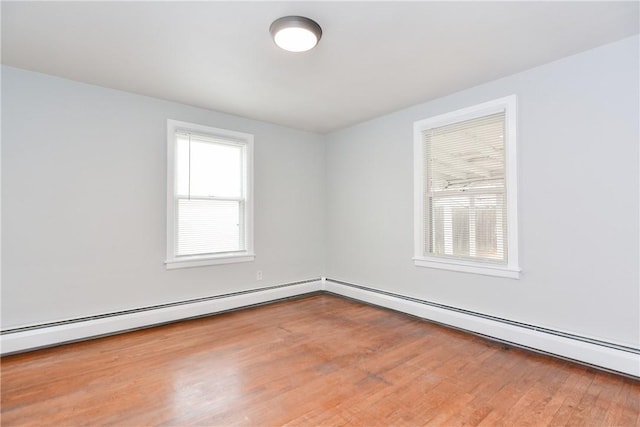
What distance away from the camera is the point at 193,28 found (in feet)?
7.52

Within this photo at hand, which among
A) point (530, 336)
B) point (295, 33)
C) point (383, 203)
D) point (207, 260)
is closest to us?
point (295, 33)

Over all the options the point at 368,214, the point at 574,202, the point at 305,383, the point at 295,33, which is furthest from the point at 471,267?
the point at 295,33

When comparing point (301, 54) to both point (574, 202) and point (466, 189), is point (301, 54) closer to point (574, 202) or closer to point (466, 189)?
point (466, 189)

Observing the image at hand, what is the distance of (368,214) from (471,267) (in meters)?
1.60

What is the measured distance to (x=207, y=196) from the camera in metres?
4.02

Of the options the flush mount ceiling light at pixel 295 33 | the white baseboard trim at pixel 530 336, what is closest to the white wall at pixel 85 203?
the flush mount ceiling light at pixel 295 33

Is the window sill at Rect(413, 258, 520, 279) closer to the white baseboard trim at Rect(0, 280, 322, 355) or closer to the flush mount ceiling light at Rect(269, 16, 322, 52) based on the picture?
the white baseboard trim at Rect(0, 280, 322, 355)

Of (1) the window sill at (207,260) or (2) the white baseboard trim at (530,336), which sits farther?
(1) the window sill at (207,260)

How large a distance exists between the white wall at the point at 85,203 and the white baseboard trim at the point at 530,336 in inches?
89.5

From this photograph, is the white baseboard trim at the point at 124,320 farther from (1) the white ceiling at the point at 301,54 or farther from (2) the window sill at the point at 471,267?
(1) the white ceiling at the point at 301,54

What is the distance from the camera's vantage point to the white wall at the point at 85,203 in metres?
2.89

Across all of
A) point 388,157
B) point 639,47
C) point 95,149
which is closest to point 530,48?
point 639,47

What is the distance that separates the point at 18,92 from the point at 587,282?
529cm

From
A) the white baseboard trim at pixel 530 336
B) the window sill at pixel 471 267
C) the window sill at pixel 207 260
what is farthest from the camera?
the window sill at pixel 207 260
